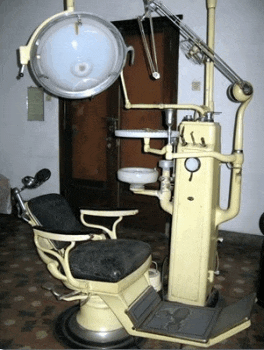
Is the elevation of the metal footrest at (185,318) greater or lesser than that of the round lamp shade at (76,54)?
lesser

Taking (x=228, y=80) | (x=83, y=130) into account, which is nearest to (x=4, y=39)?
(x=83, y=130)

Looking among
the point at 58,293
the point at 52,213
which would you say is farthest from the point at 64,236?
the point at 58,293

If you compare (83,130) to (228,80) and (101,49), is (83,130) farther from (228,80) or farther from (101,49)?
(101,49)

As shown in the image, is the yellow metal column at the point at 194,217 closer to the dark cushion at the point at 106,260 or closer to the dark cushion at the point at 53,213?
the dark cushion at the point at 106,260

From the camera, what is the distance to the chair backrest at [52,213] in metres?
2.09

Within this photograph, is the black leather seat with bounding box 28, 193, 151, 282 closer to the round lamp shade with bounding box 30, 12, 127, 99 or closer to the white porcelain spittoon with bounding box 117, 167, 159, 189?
the white porcelain spittoon with bounding box 117, 167, 159, 189

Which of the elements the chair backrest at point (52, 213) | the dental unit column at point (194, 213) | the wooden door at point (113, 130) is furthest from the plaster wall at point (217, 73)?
the chair backrest at point (52, 213)

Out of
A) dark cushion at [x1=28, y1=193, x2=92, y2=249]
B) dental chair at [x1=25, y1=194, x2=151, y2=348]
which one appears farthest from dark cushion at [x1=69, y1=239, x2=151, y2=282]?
dark cushion at [x1=28, y1=193, x2=92, y2=249]

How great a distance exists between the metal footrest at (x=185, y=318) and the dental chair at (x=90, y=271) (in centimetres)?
8

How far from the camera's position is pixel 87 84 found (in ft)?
5.76

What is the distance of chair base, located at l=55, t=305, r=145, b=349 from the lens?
196 cm

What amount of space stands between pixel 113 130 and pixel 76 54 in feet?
7.70

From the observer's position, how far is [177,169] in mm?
2273

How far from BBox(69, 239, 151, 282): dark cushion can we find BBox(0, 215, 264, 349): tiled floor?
0.45m
